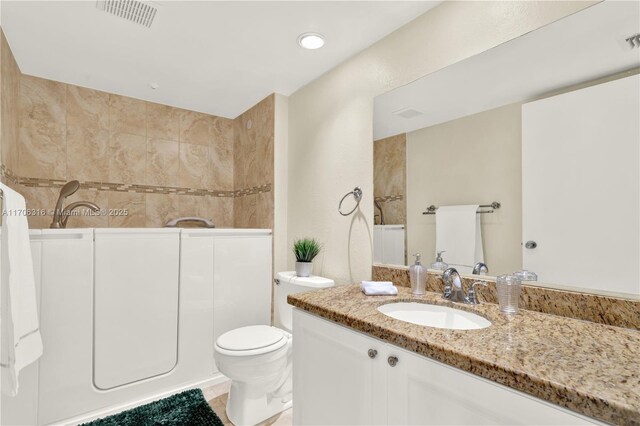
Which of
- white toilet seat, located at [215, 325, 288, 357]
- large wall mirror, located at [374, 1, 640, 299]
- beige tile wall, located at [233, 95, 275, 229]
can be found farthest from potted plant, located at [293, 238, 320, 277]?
large wall mirror, located at [374, 1, 640, 299]

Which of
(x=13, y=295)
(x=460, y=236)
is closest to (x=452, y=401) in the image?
(x=460, y=236)

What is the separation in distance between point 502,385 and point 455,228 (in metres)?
0.80

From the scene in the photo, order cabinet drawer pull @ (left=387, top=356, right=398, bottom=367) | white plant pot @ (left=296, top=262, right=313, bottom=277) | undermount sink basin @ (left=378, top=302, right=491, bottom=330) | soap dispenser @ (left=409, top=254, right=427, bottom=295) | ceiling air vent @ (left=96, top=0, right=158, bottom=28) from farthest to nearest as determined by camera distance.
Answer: white plant pot @ (left=296, top=262, right=313, bottom=277) → ceiling air vent @ (left=96, top=0, right=158, bottom=28) → soap dispenser @ (left=409, top=254, right=427, bottom=295) → undermount sink basin @ (left=378, top=302, right=491, bottom=330) → cabinet drawer pull @ (left=387, top=356, right=398, bottom=367)

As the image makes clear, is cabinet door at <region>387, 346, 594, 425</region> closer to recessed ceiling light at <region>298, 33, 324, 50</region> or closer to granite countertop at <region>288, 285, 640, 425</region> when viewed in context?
granite countertop at <region>288, 285, 640, 425</region>

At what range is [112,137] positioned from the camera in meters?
2.57

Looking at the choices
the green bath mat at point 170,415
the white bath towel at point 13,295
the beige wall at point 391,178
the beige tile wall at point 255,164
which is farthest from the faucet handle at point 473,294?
the white bath towel at point 13,295

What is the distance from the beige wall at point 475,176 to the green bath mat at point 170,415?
1505mm

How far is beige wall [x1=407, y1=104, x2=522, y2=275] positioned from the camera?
1229mm

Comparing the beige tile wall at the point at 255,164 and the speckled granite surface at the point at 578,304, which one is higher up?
the beige tile wall at the point at 255,164

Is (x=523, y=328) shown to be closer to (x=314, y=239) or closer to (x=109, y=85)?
(x=314, y=239)

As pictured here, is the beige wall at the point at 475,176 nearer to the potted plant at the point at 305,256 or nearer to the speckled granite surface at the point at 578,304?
the speckled granite surface at the point at 578,304

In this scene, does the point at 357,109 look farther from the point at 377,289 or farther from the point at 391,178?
the point at 377,289

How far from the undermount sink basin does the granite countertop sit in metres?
0.04

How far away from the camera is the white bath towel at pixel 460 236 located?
1342mm
